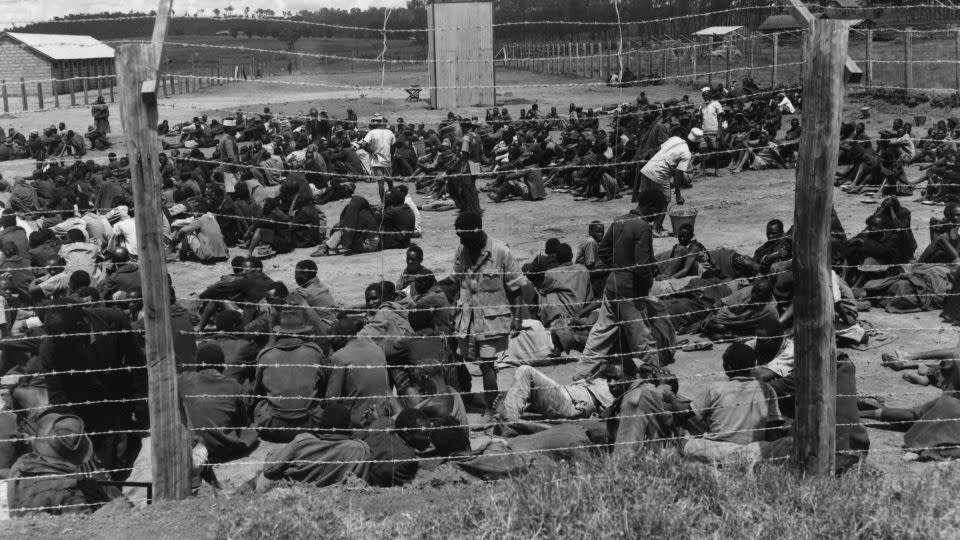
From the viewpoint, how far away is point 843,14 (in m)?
41.9

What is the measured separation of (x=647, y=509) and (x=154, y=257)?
8.26ft

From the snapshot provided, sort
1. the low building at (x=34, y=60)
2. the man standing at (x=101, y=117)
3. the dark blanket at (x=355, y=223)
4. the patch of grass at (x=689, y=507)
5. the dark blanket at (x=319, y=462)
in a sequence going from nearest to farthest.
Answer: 1. the patch of grass at (x=689, y=507)
2. the dark blanket at (x=319, y=462)
3. the dark blanket at (x=355, y=223)
4. the man standing at (x=101, y=117)
5. the low building at (x=34, y=60)

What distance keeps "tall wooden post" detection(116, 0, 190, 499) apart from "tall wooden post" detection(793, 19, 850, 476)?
2.90 metres

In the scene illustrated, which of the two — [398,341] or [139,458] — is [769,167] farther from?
[139,458]

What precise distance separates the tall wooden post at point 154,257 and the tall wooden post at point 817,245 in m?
2.90

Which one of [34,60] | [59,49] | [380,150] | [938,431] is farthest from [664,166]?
[59,49]

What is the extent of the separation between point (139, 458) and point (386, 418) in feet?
5.30

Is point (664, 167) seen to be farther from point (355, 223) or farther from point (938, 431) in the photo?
point (938, 431)

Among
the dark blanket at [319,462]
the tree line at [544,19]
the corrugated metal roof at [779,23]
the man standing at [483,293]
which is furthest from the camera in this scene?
the tree line at [544,19]

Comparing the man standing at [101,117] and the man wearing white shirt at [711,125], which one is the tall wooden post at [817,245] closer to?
the man wearing white shirt at [711,125]

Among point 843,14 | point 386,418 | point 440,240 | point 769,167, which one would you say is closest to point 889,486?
point 386,418

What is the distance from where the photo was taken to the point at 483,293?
7.97 meters

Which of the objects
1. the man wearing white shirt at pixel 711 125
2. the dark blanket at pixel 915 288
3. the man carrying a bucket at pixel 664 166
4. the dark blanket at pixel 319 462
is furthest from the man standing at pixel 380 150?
the dark blanket at pixel 319 462

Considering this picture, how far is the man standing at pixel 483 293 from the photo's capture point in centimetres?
790
